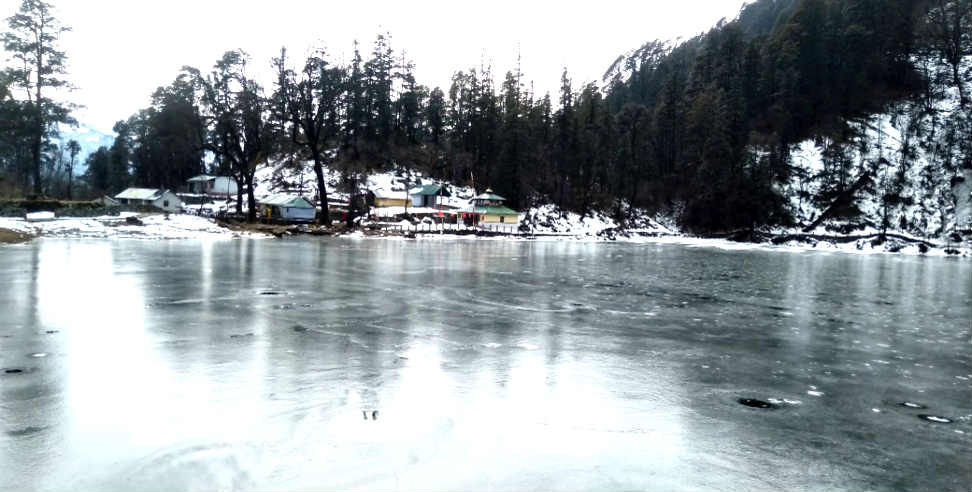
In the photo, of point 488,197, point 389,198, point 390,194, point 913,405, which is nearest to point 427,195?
point 389,198

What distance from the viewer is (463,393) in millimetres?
6816

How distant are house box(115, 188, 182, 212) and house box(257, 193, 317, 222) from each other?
39.7 ft

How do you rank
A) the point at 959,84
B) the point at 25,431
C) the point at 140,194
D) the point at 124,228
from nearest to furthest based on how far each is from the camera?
the point at 25,431, the point at 124,228, the point at 140,194, the point at 959,84

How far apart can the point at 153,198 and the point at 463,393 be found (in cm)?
7846

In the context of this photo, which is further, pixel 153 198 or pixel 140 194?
pixel 140 194

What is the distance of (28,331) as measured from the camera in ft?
31.3

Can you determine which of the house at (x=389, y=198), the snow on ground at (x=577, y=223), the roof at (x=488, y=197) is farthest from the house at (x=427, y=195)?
the snow on ground at (x=577, y=223)

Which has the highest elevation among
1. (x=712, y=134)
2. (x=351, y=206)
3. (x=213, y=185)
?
(x=712, y=134)

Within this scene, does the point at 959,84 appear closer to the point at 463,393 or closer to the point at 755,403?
the point at 755,403

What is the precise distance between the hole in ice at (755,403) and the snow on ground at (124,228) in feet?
139

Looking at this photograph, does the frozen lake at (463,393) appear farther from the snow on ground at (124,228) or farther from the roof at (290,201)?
the roof at (290,201)

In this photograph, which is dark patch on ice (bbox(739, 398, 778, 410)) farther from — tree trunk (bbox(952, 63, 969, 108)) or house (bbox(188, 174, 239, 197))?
tree trunk (bbox(952, 63, 969, 108))

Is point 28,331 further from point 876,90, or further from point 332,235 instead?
point 876,90

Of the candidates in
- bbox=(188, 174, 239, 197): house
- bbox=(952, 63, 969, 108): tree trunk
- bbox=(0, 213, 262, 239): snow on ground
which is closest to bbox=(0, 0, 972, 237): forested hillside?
bbox=(952, 63, 969, 108): tree trunk
